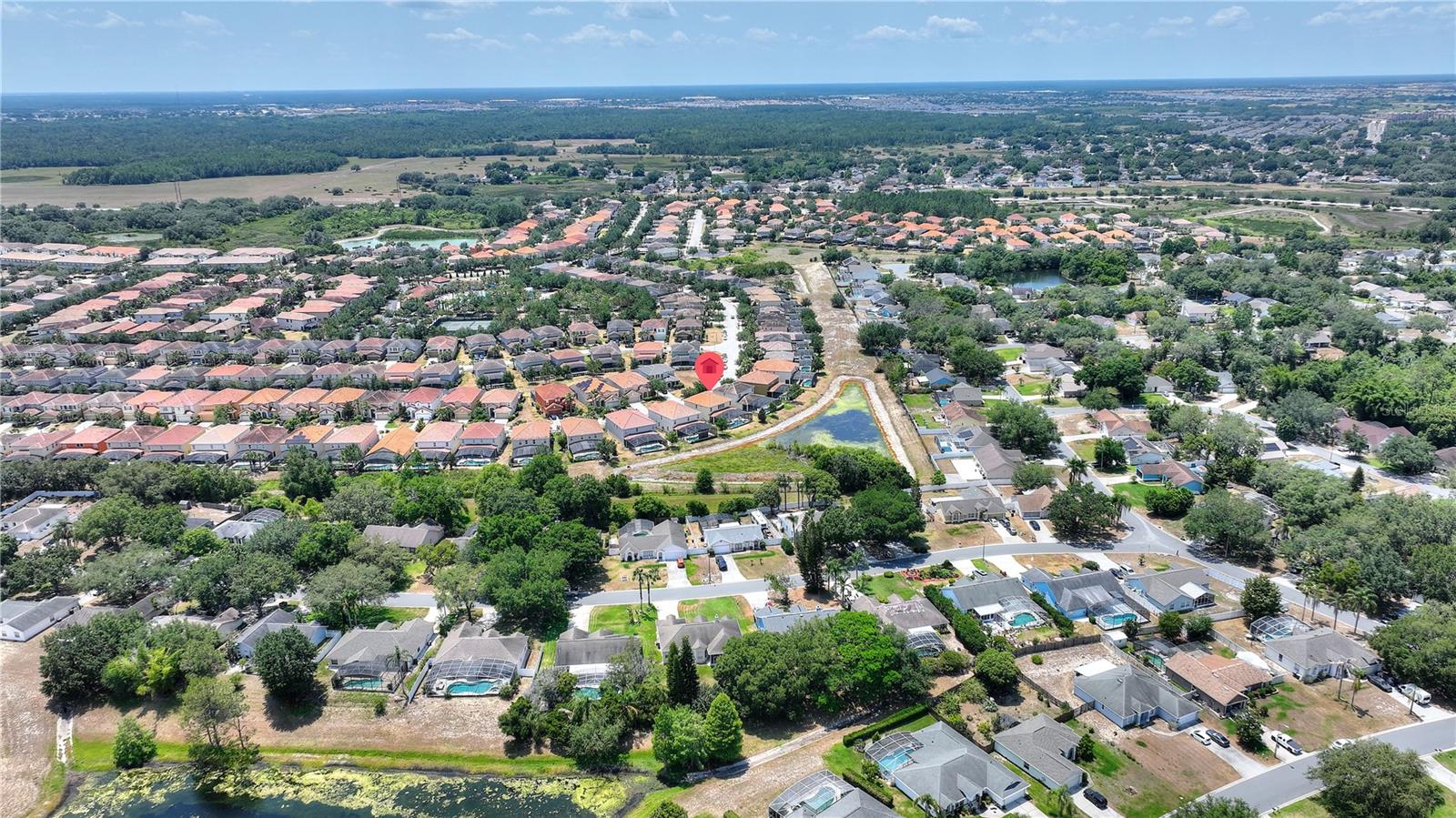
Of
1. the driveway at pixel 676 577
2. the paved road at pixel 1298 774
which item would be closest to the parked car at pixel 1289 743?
the paved road at pixel 1298 774

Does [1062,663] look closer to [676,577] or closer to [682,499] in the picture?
[676,577]

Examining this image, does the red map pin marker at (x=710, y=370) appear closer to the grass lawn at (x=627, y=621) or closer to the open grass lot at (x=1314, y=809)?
the grass lawn at (x=627, y=621)

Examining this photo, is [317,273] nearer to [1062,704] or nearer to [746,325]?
[746,325]

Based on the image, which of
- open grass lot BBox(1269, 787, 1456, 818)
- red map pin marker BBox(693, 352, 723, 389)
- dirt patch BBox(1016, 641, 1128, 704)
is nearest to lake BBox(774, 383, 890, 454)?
red map pin marker BBox(693, 352, 723, 389)

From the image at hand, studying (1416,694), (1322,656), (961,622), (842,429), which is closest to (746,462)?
(842,429)

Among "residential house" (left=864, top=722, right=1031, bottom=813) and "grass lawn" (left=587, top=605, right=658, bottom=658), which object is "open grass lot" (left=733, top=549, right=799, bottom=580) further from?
"residential house" (left=864, top=722, right=1031, bottom=813)

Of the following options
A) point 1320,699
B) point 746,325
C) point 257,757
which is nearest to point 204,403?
point 257,757
